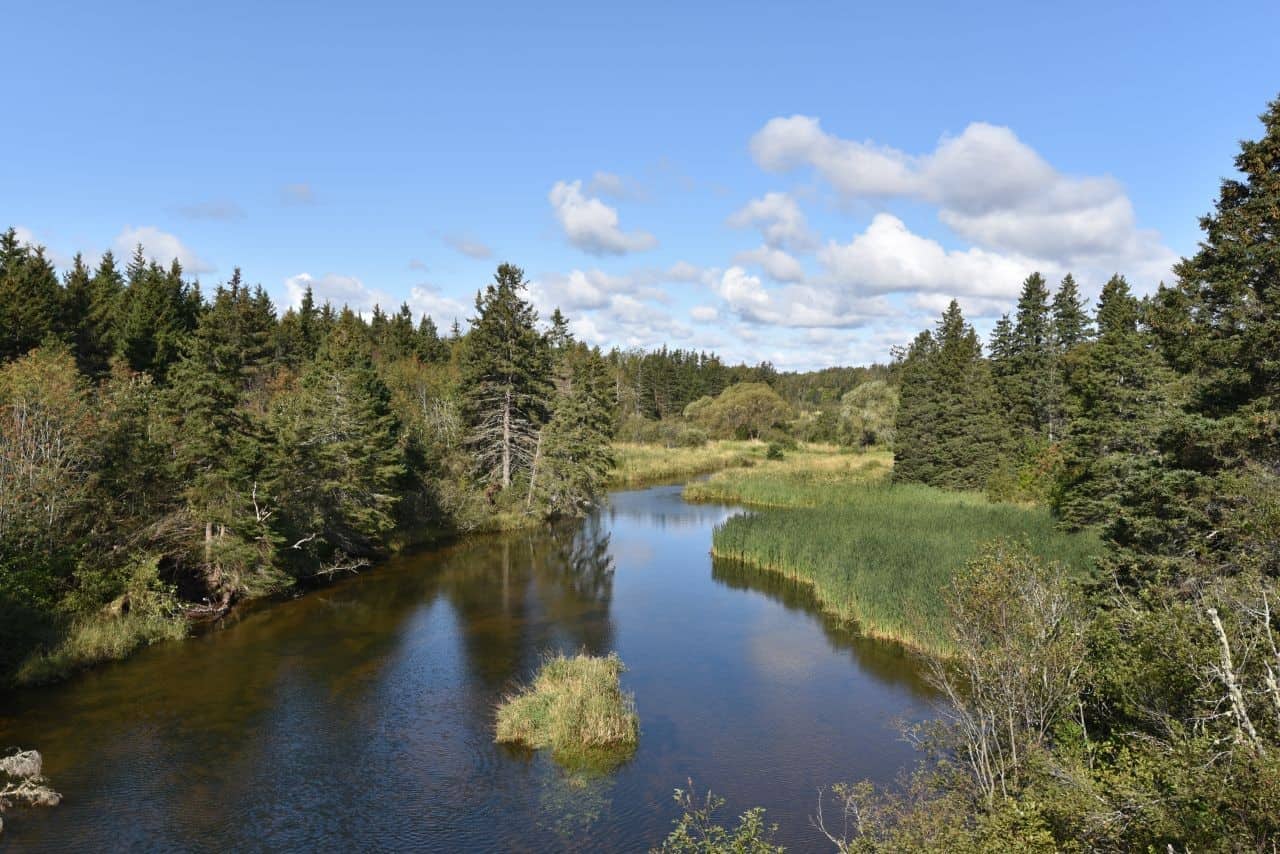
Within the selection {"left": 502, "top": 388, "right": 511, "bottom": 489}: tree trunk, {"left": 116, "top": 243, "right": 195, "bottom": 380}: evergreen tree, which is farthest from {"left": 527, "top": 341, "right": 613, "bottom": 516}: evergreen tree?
{"left": 116, "top": 243, "right": 195, "bottom": 380}: evergreen tree

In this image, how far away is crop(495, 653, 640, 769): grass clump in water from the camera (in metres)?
18.4

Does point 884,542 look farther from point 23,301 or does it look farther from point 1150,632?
point 23,301

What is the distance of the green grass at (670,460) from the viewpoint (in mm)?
71938

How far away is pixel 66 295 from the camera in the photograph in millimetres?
54125

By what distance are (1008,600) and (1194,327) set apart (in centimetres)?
1418

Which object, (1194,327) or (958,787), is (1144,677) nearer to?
(958,787)

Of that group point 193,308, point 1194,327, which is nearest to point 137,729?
point 1194,327

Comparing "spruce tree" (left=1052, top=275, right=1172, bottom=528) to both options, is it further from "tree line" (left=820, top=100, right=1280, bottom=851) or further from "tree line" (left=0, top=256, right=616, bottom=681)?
"tree line" (left=0, top=256, right=616, bottom=681)

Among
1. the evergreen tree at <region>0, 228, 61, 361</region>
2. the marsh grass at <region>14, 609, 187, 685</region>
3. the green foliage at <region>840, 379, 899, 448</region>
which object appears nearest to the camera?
the marsh grass at <region>14, 609, 187, 685</region>

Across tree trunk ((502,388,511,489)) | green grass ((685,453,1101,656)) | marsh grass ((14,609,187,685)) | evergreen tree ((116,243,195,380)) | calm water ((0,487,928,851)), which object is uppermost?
evergreen tree ((116,243,195,380))

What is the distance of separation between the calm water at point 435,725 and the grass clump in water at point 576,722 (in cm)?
55

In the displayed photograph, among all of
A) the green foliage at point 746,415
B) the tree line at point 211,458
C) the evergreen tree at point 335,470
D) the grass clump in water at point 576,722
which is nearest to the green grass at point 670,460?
the green foliage at point 746,415

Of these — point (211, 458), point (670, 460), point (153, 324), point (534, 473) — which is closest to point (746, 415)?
point (670, 460)

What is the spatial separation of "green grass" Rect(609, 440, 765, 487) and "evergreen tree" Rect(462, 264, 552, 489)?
1753cm
